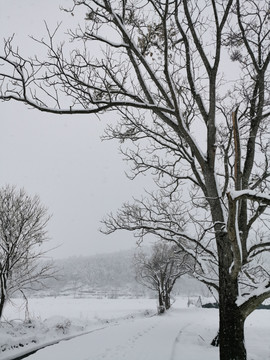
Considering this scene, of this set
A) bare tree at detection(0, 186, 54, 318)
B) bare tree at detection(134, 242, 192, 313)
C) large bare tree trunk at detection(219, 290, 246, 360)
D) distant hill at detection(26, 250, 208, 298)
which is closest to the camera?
large bare tree trunk at detection(219, 290, 246, 360)

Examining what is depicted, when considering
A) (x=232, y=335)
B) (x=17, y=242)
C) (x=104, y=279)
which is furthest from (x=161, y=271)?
(x=104, y=279)

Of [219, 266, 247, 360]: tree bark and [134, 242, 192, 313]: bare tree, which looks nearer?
[219, 266, 247, 360]: tree bark

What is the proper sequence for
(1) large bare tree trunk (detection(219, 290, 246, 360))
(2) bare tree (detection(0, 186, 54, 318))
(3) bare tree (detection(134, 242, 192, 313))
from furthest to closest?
(3) bare tree (detection(134, 242, 192, 313))
(2) bare tree (detection(0, 186, 54, 318))
(1) large bare tree trunk (detection(219, 290, 246, 360))

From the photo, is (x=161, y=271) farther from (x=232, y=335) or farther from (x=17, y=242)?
(x=232, y=335)

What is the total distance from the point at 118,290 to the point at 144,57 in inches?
4997

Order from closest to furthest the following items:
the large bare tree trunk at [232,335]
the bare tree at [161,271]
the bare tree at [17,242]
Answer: the large bare tree trunk at [232,335] < the bare tree at [17,242] < the bare tree at [161,271]

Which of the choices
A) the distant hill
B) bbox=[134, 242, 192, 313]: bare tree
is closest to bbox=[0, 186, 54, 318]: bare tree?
bbox=[134, 242, 192, 313]: bare tree

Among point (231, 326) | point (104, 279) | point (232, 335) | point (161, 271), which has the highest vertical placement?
point (231, 326)

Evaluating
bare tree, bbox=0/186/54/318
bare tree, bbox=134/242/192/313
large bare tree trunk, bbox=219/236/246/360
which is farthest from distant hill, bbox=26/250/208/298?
large bare tree trunk, bbox=219/236/246/360

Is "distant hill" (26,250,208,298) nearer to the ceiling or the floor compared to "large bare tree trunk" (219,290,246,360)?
nearer to the floor

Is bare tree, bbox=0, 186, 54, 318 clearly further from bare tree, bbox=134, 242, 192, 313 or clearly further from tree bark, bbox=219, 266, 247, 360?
bare tree, bbox=134, 242, 192, 313

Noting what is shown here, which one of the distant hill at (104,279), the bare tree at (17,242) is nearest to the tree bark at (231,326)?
the bare tree at (17,242)

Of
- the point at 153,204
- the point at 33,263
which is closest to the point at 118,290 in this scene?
the point at 33,263

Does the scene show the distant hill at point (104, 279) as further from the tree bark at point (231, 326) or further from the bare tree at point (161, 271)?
the tree bark at point (231, 326)
